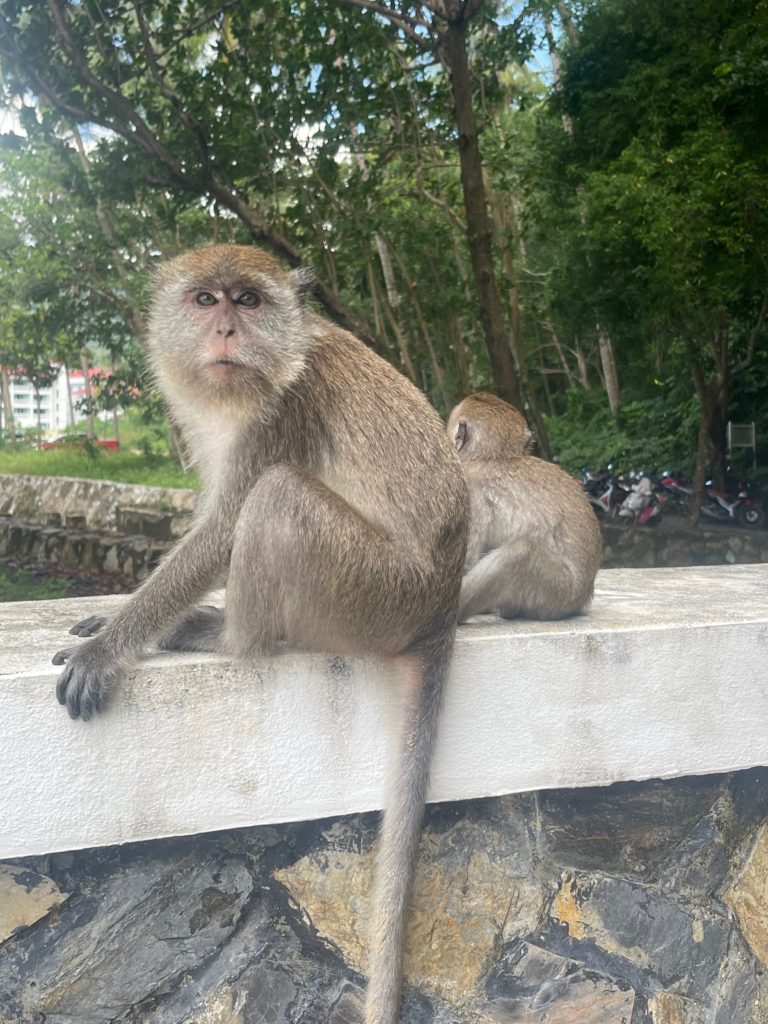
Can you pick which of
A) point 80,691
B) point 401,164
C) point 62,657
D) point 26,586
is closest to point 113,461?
point 26,586

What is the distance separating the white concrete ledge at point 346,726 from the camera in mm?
1877

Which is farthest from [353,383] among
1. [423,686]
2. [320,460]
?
[423,686]

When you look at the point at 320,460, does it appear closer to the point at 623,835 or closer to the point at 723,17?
the point at 623,835

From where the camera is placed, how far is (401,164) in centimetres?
884

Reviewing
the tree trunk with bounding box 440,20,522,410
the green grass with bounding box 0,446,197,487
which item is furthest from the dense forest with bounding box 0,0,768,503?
the green grass with bounding box 0,446,197,487

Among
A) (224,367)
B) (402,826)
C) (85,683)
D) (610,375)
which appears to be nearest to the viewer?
(85,683)

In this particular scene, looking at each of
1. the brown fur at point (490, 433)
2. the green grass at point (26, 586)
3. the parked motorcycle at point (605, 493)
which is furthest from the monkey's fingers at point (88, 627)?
the parked motorcycle at point (605, 493)

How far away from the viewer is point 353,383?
2420mm

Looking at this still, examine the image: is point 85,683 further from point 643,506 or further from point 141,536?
point 643,506

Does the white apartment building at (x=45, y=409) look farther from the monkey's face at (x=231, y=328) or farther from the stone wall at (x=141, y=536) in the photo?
the monkey's face at (x=231, y=328)

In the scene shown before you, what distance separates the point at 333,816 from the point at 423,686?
339 mm

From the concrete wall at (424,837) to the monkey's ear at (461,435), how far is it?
3.97ft

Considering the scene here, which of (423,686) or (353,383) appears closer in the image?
(423,686)

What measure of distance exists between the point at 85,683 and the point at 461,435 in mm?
2049
